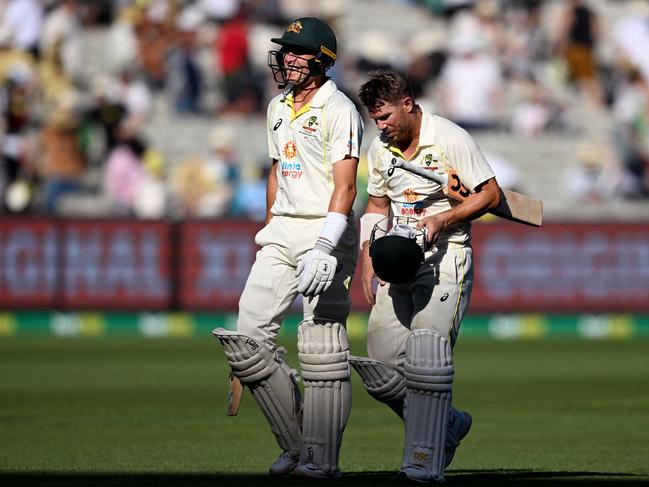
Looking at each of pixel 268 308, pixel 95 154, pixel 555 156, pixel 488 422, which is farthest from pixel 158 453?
pixel 555 156

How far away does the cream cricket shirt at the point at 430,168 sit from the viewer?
20.0ft

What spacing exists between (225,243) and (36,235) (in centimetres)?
200

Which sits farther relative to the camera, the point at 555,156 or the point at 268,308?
the point at 555,156

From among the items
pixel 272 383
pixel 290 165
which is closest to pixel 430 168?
pixel 290 165

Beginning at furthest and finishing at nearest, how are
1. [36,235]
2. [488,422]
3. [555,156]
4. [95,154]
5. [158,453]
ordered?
[555,156] < [95,154] < [36,235] < [488,422] < [158,453]

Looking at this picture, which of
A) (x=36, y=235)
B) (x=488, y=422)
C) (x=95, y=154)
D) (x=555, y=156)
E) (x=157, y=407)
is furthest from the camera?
(x=555, y=156)

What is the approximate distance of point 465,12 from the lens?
19.4 m

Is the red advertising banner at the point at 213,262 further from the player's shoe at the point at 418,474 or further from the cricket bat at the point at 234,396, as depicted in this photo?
the player's shoe at the point at 418,474

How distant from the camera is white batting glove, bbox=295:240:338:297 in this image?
5.85 meters

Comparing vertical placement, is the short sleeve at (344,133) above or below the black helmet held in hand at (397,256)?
above

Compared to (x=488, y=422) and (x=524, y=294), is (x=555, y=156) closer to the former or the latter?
(x=524, y=294)

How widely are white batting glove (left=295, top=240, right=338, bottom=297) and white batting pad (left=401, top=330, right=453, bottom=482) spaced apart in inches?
17.1

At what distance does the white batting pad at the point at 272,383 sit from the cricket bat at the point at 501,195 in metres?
0.94

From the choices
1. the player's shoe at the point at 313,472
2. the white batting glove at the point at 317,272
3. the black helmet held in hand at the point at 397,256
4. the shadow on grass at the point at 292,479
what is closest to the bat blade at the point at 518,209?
the black helmet held in hand at the point at 397,256
